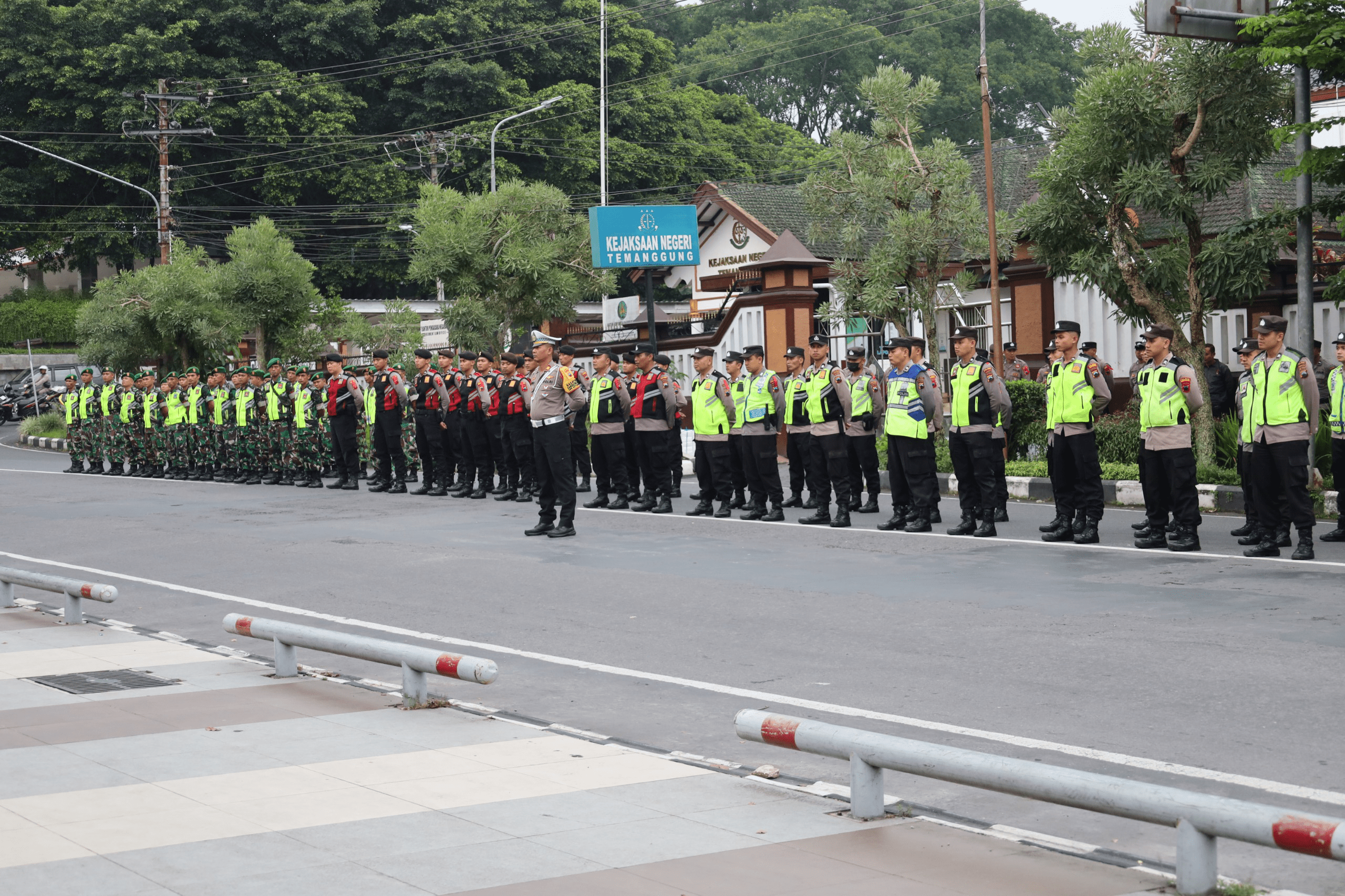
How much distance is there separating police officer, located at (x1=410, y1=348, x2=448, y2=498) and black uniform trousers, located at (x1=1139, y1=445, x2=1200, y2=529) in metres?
11.0

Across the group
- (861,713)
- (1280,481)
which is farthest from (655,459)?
(861,713)

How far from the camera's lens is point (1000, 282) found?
29609mm

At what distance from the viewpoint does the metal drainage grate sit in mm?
8312

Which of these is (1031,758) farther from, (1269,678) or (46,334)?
(46,334)

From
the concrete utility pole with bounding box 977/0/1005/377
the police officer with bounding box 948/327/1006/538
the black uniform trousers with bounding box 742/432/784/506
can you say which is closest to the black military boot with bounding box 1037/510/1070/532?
the police officer with bounding box 948/327/1006/538

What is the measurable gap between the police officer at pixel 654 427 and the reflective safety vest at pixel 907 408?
11.4 ft

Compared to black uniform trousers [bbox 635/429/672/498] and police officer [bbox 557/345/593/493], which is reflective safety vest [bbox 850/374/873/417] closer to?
black uniform trousers [bbox 635/429/672/498]

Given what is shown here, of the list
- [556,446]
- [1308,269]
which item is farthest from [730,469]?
[1308,269]

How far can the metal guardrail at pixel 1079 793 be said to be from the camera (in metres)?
4.18

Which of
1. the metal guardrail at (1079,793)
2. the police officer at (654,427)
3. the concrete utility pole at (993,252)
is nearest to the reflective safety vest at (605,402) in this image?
the police officer at (654,427)

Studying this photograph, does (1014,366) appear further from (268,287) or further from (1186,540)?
(268,287)

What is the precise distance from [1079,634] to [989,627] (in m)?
0.59

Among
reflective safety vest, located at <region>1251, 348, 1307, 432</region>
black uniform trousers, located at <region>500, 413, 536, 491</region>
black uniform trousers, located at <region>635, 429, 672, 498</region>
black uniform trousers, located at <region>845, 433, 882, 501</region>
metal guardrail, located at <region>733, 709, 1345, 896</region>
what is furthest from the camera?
black uniform trousers, located at <region>500, 413, 536, 491</region>

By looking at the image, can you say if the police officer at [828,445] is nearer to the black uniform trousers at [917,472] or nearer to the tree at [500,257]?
the black uniform trousers at [917,472]
